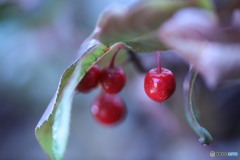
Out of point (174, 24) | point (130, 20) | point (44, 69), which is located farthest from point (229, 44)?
point (44, 69)

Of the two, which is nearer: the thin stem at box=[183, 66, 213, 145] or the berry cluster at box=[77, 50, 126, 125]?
the thin stem at box=[183, 66, 213, 145]

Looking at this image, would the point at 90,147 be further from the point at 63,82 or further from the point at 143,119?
the point at 63,82

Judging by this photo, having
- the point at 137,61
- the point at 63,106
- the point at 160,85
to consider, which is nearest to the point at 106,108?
the point at 137,61

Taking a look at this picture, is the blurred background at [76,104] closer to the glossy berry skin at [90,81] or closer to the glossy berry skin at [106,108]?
the glossy berry skin at [106,108]

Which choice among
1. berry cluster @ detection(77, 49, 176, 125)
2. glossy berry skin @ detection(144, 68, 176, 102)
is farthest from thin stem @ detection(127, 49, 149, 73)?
glossy berry skin @ detection(144, 68, 176, 102)

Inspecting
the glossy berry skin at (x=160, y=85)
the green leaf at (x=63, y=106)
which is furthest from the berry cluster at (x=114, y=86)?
the green leaf at (x=63, y=106)

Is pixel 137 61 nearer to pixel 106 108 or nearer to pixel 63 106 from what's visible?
pixel 106 108

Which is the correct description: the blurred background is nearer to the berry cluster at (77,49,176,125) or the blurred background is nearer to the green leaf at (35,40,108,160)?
the berry cluster at (77,49,176,125)
